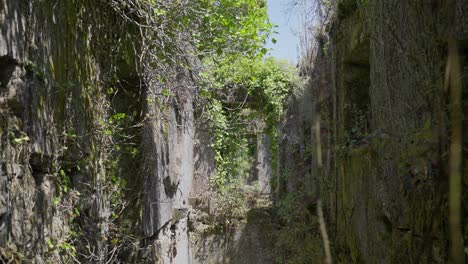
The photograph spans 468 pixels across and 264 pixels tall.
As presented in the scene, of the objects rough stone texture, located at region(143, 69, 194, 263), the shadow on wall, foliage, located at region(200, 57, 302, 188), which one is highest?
foliage, located at region(200, 57, 302, 188)

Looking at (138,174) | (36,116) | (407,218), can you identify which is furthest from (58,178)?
(407,218)

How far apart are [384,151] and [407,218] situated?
2.22 ft

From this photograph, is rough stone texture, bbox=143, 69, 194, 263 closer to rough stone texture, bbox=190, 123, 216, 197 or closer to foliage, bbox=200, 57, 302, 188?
foliage, bbox=200, 57, 302, 188

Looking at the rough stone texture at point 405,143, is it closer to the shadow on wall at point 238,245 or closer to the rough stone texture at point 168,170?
the rough stone texture at point 168,170

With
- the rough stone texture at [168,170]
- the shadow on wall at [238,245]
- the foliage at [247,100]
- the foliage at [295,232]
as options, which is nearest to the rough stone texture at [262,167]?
the foliage at [247,100]

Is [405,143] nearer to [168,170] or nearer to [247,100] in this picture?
[168,170]

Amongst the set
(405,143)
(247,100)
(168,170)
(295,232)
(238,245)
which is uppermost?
(247,100)

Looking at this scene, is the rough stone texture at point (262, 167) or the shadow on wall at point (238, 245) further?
the rough stone texture at point (262, 167)

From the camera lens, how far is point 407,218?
3.14 meters

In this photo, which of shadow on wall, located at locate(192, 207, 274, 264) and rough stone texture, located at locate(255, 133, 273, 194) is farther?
rough stone texture, located at locate(255, 133, 273, 194)

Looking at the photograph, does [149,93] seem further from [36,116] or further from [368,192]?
[368,192]

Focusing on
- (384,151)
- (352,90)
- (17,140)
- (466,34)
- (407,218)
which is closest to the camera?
(17,140)

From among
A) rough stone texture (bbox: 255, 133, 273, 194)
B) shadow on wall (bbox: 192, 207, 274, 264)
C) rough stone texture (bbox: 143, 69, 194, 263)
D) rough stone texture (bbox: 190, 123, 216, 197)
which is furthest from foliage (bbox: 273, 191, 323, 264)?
rough stone texture (bbox: 255, 133, 273, 194)

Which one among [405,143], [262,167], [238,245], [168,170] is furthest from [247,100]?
[405,143]
